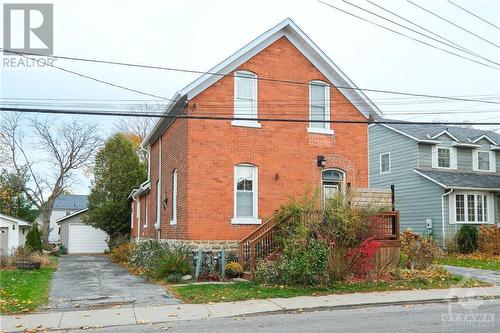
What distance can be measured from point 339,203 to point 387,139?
59.5ft

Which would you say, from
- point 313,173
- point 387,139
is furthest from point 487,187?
point 313,173

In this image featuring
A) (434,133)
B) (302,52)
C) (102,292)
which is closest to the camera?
(102,292)

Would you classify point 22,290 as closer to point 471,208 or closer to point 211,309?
point 211,309

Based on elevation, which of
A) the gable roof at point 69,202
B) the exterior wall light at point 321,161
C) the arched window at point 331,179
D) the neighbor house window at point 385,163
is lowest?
the gable roof at point 69,202

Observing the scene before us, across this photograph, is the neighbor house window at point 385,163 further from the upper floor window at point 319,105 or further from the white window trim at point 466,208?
the upper floor window at point 319,105

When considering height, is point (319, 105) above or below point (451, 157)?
above

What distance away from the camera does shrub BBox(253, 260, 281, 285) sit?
13906 mm

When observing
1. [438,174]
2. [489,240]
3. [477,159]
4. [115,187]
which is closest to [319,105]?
[438,174]

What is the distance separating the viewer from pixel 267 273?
45.9 feet

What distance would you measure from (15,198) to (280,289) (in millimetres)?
35584

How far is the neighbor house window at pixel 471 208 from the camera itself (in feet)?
90.1

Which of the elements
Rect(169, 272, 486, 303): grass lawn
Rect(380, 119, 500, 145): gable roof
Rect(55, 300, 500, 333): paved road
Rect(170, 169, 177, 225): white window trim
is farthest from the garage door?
Rect(55, 300, 500, 333): paved road

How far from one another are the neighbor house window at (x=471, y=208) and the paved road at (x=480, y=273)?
8.46 metres

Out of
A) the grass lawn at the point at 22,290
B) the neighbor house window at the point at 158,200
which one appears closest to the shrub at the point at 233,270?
the grass lawn at the point at 22,290
